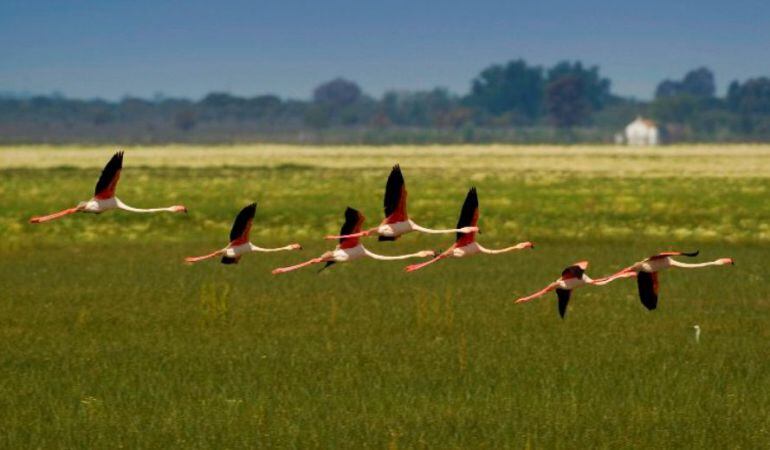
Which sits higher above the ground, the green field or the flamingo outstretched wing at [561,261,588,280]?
the flamingo outstretched wing at [561,261,588,280]

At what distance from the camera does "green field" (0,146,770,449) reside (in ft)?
75.5

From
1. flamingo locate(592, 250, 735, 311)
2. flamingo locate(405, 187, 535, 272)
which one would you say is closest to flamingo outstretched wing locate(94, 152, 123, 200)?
flamingo locate(405, 187, 535, 272)

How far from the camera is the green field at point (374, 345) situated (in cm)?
2302

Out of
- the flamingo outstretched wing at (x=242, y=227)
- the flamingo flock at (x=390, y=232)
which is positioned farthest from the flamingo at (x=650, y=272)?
the flamingo outstretched wing at (x=242, y=227)

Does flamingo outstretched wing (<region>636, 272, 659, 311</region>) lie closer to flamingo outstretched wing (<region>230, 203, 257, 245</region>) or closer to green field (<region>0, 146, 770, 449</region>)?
flamingo outstretched wing (<region>230, 203, 257, 245</region>)

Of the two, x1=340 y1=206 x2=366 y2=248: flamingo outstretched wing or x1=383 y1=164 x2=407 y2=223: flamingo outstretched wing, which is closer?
x1=340 y1=206 x2=366 y2=248: flamingo outstretched wing

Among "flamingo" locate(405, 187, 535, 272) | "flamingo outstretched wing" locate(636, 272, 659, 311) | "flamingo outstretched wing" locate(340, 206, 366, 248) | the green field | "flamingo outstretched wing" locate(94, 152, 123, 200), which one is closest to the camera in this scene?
"flamingo outstretched wing" locate(340, 206, 366, 248)

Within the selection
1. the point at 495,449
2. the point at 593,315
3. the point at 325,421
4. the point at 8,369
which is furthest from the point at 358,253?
the point at 593,315

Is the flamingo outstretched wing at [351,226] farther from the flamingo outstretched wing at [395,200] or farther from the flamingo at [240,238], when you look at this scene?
the flamingo at [240,238]

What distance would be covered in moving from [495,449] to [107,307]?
61.8 feet

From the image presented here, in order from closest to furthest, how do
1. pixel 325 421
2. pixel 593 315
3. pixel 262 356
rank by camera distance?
pixel 325 421, pixel 262 356, pixel 593 315

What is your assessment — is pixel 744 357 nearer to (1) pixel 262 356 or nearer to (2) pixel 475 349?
(2) pixel 475 349

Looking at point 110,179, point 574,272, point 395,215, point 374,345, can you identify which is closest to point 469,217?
point 395,215

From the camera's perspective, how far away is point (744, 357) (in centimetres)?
3034
